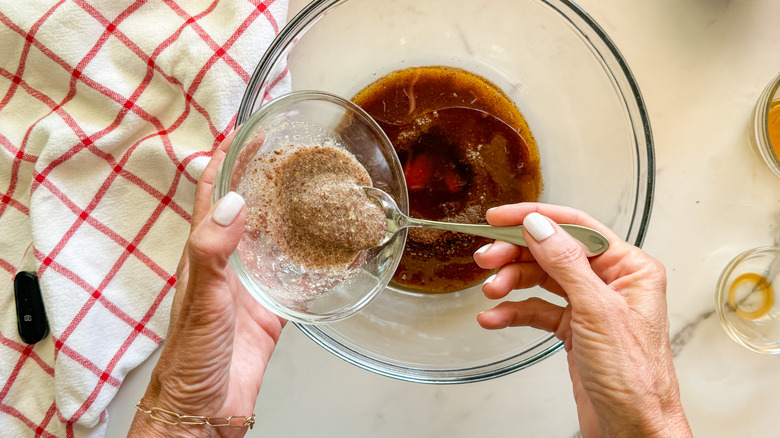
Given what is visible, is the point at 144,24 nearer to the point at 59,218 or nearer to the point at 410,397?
the point at 59,218

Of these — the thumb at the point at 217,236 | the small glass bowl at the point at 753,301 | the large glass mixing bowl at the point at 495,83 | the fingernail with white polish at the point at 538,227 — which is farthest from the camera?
the small glass bowl at the point at 753,301

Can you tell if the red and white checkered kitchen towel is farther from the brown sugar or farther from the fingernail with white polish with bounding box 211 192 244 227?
the fingernail with white polish with bounding box 211 192 244 227

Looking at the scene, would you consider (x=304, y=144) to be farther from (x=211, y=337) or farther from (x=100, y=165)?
(x=100, y=165)

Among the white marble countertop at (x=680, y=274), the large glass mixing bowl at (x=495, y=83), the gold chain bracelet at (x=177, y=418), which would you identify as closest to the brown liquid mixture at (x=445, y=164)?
the large glass mixing bowl at (x=495, y=83)

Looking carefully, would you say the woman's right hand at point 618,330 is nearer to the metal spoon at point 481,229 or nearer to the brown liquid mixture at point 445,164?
the metal spoon at point 481,229

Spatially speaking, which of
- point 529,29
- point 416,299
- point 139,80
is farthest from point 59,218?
point 529,29

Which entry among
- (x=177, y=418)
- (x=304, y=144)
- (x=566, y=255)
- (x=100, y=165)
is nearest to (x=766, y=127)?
(x=566, y=255)
